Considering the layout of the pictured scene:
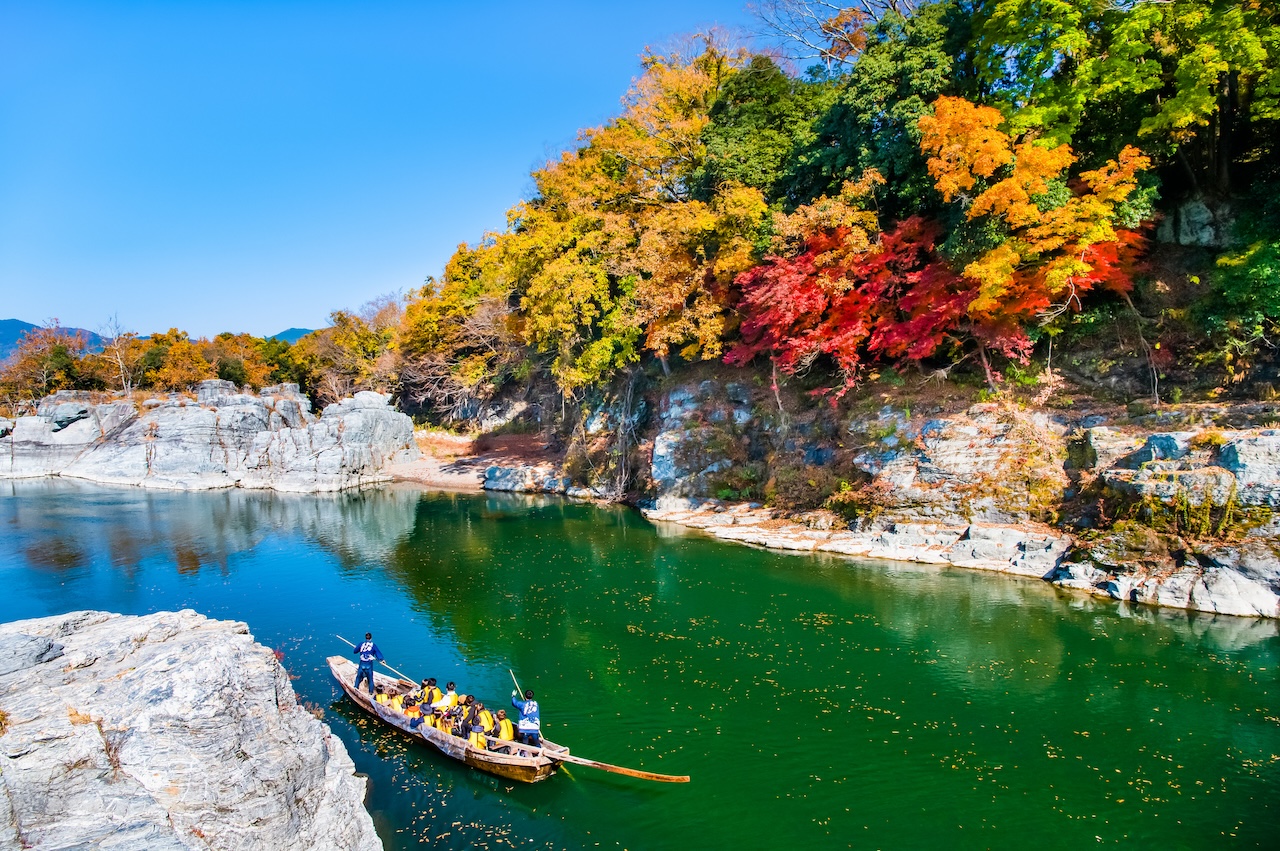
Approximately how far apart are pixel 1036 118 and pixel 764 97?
47.4 feet

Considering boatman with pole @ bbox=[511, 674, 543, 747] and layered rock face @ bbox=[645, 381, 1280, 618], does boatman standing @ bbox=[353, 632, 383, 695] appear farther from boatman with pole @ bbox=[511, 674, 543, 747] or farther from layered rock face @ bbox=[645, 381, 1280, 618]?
layered rock face @ bbox=[645, 381, 1280, 618]

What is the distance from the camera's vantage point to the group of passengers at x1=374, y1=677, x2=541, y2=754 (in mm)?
12258

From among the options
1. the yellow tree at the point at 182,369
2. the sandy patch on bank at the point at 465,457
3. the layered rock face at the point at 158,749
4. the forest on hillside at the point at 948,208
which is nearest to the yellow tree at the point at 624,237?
the forest on hillside at the point at 948,208

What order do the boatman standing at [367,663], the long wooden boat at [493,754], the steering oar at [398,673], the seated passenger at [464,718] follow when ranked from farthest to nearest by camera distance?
the steering oar at [398,673] < the boatman standing at [367,663] < the seated passenger at [464,718] < the long wooden boat at [493,754]

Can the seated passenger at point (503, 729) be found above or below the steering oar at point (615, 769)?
above

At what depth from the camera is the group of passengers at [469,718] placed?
Result: 1226 cm

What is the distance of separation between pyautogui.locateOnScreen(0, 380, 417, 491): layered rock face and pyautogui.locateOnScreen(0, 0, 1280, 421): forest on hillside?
18.4 metres

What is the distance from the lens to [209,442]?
4506 cm

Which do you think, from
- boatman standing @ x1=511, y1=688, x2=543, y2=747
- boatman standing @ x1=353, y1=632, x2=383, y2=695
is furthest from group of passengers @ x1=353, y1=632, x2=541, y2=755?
boatman standing @ x1=353, y1=632, x2=383, y2=695

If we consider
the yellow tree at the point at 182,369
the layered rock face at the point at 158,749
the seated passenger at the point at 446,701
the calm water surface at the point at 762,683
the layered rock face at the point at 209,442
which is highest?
the yellow tree at the point at 182,369

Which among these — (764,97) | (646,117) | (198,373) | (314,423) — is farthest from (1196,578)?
(198,373)

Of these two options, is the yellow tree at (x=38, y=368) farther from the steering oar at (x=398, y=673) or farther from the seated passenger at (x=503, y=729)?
the seated passenger at (x=503, y=729)

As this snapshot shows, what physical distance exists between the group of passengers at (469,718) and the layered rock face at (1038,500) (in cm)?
1534

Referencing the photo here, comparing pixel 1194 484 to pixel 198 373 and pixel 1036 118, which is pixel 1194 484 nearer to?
pixel 1036 118
